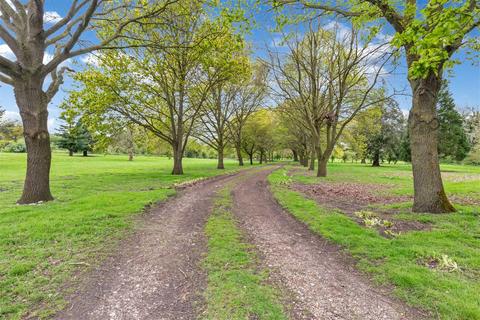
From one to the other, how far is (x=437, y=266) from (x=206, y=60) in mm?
11948

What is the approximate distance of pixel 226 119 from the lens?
2892 centimetres

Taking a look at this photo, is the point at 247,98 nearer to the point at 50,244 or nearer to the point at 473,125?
the point at 50,244

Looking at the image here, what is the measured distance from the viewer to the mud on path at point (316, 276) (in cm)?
288

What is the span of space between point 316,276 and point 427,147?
5.94m

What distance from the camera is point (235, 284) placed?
11.1ft

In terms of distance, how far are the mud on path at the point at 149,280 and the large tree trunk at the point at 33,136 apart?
524cm

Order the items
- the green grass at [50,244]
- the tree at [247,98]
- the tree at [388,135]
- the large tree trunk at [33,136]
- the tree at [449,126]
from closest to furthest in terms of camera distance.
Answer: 1. the green grass at [50,244]
2. the large tree trunk at [33,136]
3. the tree at [247,98]
4. the tree at [449,126]
5. the tree at [388,135]

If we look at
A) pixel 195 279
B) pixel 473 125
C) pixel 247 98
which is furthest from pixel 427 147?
pixel 473 125

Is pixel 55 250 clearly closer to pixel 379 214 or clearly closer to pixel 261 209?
pixel 261 209

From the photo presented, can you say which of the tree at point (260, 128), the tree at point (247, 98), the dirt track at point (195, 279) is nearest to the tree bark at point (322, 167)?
the tree at point (247, 98)

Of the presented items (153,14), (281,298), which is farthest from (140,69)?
(281,298)

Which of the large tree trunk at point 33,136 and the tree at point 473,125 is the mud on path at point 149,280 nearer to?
the large tree trunk at point 33,136

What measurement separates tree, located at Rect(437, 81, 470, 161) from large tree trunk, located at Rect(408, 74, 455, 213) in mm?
38996

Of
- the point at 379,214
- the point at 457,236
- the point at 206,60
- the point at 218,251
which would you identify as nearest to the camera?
the point at 218,251
